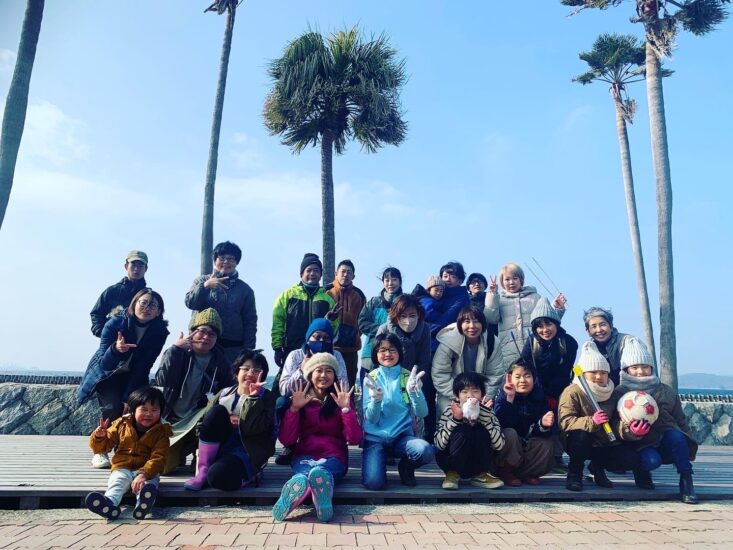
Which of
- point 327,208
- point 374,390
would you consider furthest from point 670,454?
point 327,208

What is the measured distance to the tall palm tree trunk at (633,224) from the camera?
13870mm

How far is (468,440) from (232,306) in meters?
3.03

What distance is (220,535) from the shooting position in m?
3.11

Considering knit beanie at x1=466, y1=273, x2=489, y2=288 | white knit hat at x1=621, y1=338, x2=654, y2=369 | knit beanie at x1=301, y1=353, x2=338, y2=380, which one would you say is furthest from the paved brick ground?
knit beanie at x1=466, y1=273, x2=489, y2=288

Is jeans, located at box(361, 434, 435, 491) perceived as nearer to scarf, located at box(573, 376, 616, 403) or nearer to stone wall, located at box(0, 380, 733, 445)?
scarf, located at box(573, 376, 616, 403)

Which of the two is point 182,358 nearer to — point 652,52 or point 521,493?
point 521,493

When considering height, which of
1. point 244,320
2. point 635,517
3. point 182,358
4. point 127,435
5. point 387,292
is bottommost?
point 635,517

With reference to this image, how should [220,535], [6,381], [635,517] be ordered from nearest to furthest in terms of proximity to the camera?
[220,535] < [635,517] < [6,381]

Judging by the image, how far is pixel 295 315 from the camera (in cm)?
568

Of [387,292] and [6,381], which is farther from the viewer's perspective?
[6,381]

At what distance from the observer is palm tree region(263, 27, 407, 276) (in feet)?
35.8

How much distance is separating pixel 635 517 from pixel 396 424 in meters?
2.00

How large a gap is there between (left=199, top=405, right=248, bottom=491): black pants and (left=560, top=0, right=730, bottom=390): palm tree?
368 inches

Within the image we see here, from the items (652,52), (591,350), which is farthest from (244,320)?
(652,52)
